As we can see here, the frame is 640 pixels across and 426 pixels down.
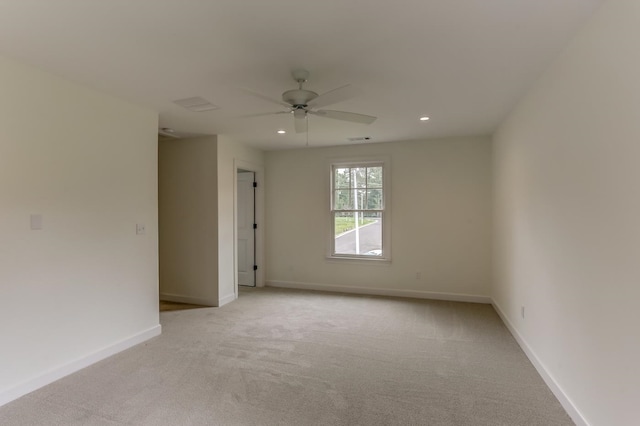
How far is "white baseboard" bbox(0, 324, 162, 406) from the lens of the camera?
8.01 feet

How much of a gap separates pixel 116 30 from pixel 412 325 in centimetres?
384

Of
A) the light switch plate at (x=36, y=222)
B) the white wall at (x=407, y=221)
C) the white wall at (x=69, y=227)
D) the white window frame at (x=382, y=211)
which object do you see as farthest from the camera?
the white window frame at (x=382, y=211)

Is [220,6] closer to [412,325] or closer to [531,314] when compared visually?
[531,314]

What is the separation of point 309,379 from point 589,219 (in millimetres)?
2197

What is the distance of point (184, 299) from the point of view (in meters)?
4.97

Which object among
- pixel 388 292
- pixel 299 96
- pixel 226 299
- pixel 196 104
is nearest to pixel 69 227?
pixel 196 104

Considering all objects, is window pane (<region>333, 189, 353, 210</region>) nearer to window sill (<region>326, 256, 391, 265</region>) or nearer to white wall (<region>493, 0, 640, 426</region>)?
window sill (<region>326, 256, 391, 265</region>)

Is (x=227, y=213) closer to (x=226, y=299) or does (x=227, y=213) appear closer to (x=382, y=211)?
(x=226, y=299)

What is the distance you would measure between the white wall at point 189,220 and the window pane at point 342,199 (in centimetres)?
200

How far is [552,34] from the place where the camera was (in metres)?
2.12

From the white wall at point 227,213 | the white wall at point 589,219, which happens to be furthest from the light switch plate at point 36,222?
the white wall at point 589,219

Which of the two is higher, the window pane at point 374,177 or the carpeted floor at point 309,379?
the window pane at point 374,177

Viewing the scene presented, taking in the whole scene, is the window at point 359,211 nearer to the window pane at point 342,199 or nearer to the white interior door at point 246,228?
the window pane at point 342,199

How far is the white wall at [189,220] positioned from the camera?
4.78m
